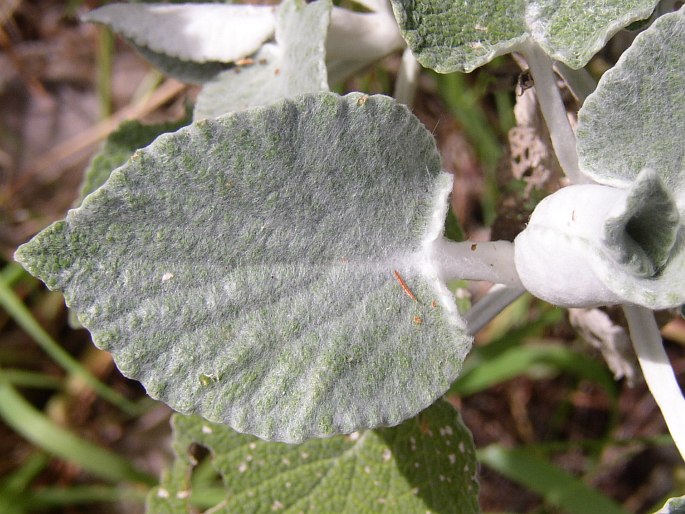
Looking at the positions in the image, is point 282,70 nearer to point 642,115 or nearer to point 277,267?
point 277,267

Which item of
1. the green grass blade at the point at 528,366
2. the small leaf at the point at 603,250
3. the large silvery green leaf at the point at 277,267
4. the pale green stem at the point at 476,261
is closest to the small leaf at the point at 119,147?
the large silvery green leaf at the point at 277,267

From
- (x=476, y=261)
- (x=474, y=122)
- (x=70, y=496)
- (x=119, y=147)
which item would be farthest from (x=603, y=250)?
(x=70, y=496)

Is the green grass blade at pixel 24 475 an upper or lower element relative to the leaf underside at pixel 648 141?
lower

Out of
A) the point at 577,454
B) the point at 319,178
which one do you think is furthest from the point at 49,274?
the point at 577,454

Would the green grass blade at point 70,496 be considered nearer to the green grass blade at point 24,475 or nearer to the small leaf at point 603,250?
the green grass blade at point 24,475

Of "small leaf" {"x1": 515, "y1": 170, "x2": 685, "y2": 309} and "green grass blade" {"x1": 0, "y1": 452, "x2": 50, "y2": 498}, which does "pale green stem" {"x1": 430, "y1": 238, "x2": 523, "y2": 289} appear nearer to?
"small leaf" {"x1": 515, "y1": 170, "x2": 685, "y2": 309}

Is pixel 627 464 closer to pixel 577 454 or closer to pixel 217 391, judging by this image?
pixel 577 454

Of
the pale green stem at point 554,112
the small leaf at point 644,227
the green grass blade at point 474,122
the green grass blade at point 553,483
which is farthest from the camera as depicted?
the green grass blade at point 474,122
